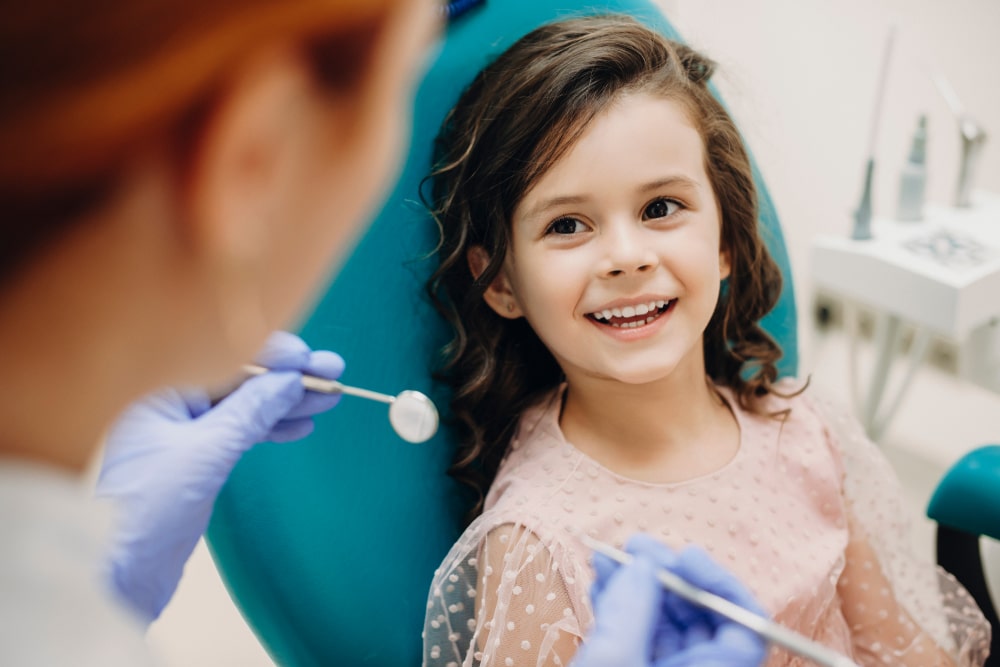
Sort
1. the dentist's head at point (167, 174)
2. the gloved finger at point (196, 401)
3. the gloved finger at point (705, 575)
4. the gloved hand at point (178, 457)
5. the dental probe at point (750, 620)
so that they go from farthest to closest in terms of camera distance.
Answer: the gloved finger at point (196, 401) < the gloved hand at point (178, 457) < the gloved finger at point (705, 575) < the dental probe at point (750, 620) < the dentist's head at point (167, 174)

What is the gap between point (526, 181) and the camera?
0.99m

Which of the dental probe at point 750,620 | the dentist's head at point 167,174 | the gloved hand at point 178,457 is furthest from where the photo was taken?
the gloved hand at point 178,457

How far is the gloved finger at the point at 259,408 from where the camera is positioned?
0.94m

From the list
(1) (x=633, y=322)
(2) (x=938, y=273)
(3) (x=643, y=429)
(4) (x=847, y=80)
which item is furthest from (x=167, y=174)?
(4) (x=847, y=80)

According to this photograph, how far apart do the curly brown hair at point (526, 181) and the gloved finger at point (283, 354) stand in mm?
167

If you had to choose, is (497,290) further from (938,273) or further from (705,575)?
(938,273)

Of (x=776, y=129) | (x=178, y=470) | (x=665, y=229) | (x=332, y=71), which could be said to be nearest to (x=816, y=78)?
(x=776, y=129)

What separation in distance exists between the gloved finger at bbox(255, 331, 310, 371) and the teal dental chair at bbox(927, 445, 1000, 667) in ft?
2.54

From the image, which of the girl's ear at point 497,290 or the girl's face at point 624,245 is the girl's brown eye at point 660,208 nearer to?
the girl's face at point 624,245

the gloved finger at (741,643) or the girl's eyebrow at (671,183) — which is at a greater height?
the girl's eyebrow at (671,183)

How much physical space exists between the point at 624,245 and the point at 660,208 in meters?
0.09

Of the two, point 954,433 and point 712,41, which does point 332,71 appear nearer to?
point 712,41

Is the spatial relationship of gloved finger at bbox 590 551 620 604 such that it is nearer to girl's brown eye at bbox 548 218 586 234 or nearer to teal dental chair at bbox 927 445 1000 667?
girl's brown eye at bbox 548 218 586 234

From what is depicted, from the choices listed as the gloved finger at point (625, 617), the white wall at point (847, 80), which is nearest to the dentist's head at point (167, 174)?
the gloved finger at point (625, 617)
